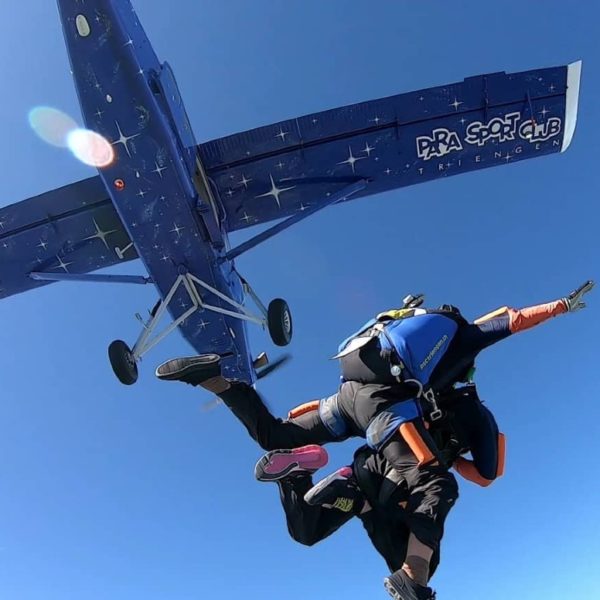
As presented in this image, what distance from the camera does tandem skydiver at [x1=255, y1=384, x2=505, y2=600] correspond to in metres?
2.47

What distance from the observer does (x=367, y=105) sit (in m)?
10.1

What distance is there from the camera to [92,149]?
8.42 meters

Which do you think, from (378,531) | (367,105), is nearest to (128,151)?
(367,105)

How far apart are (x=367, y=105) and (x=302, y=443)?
8.35 meters

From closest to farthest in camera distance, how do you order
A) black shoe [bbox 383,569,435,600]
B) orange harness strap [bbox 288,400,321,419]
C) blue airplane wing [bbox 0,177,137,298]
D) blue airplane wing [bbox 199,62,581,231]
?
1. black shoe [bbox 383,569,435,600]
2. orange harness strap [bbox 288,400,321,419]
3. blue airplane wing [bbox 199,62,581,231]
4. blue airplane wing [bbox 0,177,137,298]

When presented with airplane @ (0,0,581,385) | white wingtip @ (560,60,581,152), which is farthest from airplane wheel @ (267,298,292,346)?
white wingtip @ (560,60,581,152)

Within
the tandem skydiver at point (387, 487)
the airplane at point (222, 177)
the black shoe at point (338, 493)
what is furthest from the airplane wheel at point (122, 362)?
the black shoe at point (338, 493)

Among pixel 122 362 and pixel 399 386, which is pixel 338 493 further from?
pixel 122 362

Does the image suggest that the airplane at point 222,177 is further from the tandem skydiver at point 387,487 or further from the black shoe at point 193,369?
the tandem skydiver at point 387,487

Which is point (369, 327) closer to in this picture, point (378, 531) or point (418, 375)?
point (418, 375)

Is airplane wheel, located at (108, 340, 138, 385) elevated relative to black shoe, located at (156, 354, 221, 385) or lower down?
elevated

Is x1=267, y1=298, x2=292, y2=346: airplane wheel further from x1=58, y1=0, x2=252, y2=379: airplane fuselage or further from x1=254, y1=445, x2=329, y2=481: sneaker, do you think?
x1=254, y1=445, x2=329, y2=481: sneaker

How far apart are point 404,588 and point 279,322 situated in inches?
301

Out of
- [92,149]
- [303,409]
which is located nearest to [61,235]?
[92,149]
